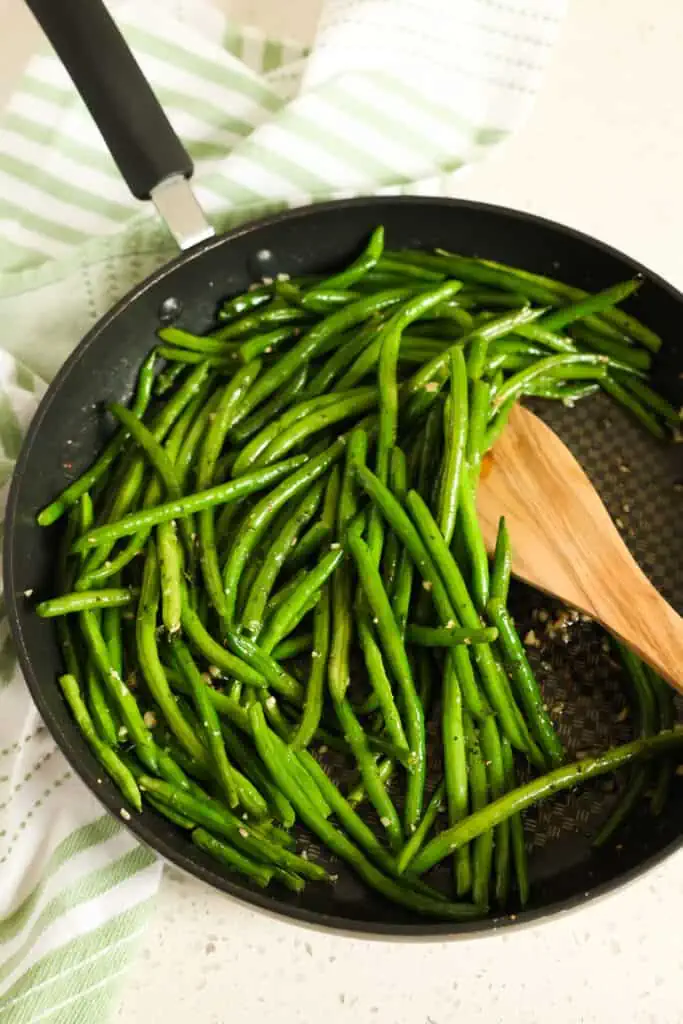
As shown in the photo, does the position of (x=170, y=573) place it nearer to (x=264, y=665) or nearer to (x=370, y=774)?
(x=264, y=665)

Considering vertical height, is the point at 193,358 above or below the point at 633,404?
above

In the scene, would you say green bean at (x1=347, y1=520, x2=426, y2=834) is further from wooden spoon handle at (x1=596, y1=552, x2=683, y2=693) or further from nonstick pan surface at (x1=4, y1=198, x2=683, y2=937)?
wooden spoon handle at (x1=596, y1=552, x2=683, y2=693)

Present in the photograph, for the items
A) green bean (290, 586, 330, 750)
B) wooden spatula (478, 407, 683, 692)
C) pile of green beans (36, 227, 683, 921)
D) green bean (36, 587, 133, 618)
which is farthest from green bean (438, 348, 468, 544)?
green bean (36, 587, 133, 618)

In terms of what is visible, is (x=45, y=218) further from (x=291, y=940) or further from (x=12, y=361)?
(x=291, y=940)

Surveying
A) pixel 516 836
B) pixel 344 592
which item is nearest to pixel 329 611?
pixel 344 592

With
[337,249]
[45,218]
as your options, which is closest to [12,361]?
[45,218]

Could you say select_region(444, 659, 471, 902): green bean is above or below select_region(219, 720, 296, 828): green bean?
below
